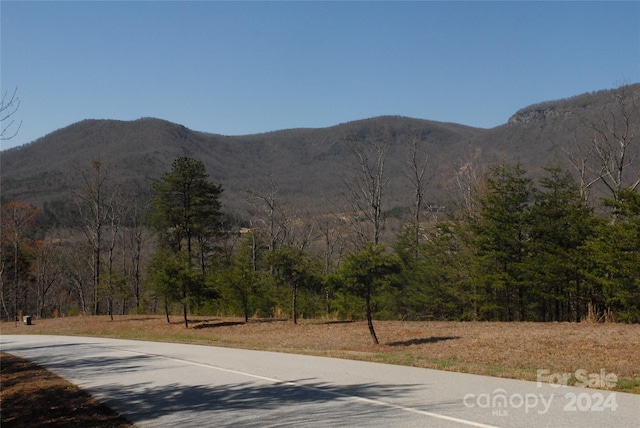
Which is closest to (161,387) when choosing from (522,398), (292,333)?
(522,398)

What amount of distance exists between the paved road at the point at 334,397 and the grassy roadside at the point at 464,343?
1711 millimetres

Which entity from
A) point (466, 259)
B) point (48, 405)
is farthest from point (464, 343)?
point (466, 259)

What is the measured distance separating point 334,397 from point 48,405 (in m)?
5.08

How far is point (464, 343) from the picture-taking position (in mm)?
17406

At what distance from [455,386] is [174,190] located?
34956 millimetres

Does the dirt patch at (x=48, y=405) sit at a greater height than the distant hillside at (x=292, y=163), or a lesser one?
lesser

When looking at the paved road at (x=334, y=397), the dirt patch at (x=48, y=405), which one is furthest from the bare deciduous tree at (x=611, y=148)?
the dirt patch at (x=48, y=405)

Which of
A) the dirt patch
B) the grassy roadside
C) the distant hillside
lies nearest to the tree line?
the grassy roadside

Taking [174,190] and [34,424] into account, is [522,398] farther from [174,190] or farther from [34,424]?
[174,190]

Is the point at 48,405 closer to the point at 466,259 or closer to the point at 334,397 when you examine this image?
the point at 334,397

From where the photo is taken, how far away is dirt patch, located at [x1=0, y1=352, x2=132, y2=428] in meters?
8.08

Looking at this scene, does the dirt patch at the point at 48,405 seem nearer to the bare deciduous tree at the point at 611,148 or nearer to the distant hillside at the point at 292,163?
the bare deciduous tree at the point at 611,148

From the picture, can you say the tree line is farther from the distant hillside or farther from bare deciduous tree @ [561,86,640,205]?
the distant hillside

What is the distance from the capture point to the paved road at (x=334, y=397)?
7.05m
